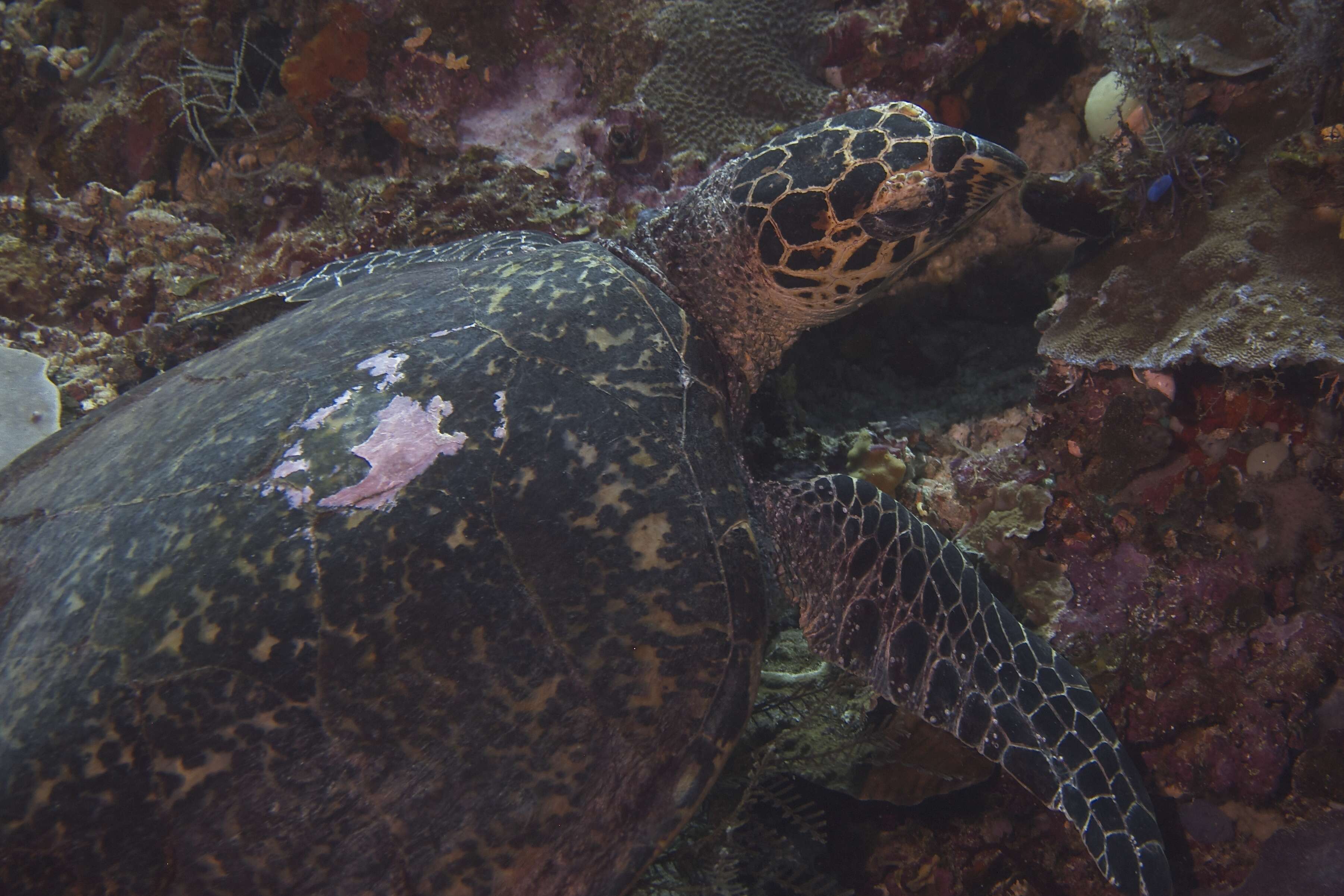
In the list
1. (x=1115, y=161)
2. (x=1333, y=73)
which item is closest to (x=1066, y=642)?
(x=1115, y=161)

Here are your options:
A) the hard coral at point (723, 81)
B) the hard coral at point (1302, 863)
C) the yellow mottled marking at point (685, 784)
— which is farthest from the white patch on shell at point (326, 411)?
the hard coral at point (1302, 863)

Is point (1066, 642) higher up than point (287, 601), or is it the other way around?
point (287, 601)

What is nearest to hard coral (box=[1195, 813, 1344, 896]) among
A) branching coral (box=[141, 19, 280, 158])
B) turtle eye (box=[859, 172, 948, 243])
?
turtle eye (box=[859, 172, 948, 243])

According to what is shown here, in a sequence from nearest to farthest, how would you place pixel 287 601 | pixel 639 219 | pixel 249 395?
pixel 287 601, pixel 249 395, pixel 639 219

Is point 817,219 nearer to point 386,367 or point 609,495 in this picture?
point 609,495

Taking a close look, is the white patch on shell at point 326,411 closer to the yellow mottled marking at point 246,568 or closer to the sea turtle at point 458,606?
the sea turtle at point 458,606

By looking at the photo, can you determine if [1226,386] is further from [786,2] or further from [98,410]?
[98,410]

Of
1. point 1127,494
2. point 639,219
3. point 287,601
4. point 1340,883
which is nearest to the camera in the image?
point 287,601
